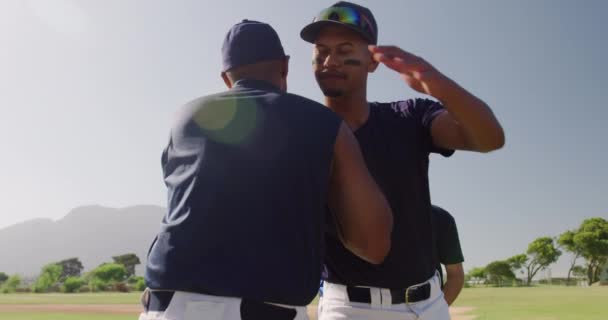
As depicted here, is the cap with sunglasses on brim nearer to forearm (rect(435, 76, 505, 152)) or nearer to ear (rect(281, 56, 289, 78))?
forearm (rect(435, 76, 505, 152))

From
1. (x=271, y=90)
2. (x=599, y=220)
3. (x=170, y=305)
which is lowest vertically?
(x=599, y=220)

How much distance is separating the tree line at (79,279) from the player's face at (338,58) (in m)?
57.6

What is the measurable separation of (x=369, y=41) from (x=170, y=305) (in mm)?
2401

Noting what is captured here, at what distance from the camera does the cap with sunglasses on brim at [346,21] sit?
3.82 metres

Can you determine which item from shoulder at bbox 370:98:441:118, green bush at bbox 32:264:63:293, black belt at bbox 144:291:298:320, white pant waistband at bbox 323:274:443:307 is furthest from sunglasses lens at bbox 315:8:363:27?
green bush at bbox 32:264:63:293

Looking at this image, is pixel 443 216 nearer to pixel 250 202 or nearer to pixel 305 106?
pixel 305 106

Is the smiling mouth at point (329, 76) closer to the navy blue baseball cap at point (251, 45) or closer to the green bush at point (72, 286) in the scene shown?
the navy blue baseball cap at point (251, 45)

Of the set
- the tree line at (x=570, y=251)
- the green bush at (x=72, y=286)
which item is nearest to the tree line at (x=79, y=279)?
the green bush at (x=72, y=286)

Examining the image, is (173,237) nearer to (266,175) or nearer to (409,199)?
(266,175)

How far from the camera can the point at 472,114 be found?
3166mm

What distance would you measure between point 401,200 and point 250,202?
179cm

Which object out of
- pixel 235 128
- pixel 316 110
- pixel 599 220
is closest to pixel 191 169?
pixel 235 128

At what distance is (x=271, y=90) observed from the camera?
103 inches

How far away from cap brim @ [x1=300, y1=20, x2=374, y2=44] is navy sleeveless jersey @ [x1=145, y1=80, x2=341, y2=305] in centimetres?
148
